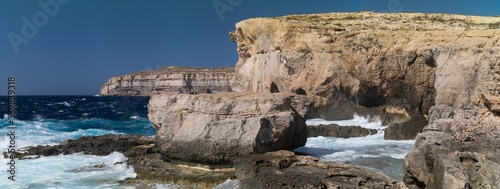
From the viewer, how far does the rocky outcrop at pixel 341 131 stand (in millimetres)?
24094

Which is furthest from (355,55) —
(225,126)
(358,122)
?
(225,126)

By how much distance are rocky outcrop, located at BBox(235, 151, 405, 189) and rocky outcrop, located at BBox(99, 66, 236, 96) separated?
92.4 metres

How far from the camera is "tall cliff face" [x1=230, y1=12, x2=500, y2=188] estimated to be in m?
19.3

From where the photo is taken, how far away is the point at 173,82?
117312mm

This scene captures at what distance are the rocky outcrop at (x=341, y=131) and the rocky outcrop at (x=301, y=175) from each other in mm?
12852

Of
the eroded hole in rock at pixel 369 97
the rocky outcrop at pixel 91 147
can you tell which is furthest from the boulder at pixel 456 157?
the eroded hole in rock at pixel 369 97

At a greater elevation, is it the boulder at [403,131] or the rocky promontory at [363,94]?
the rocky promontory at [363,94]

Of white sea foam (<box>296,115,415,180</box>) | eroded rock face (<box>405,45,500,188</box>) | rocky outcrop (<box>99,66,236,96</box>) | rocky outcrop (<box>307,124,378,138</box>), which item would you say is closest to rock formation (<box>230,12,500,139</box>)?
rocky outcrop (<box>307,124,378,138</box>)

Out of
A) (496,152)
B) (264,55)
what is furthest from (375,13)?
(496,152)

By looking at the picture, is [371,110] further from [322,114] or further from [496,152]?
[496,152]

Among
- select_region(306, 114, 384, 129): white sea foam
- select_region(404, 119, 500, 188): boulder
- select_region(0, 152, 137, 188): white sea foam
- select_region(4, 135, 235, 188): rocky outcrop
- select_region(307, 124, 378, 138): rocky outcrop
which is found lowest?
select_region(0, 152, 137, 188): white sea foam

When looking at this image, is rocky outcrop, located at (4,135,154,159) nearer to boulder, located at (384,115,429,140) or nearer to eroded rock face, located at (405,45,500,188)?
boulder, located at (384,115,429,140)

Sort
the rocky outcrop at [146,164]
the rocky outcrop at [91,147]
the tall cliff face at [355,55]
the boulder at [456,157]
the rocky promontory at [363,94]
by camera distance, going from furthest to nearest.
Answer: the tall cliff face at [355,55] < the rocky outcrop at [91,147] < the rocky outcrop at [146,164] < the rocky promontory at [363,94] < the boulder at [456,157]

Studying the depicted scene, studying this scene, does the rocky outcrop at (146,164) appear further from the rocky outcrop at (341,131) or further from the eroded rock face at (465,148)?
the rocky outcrop at (341,131)
